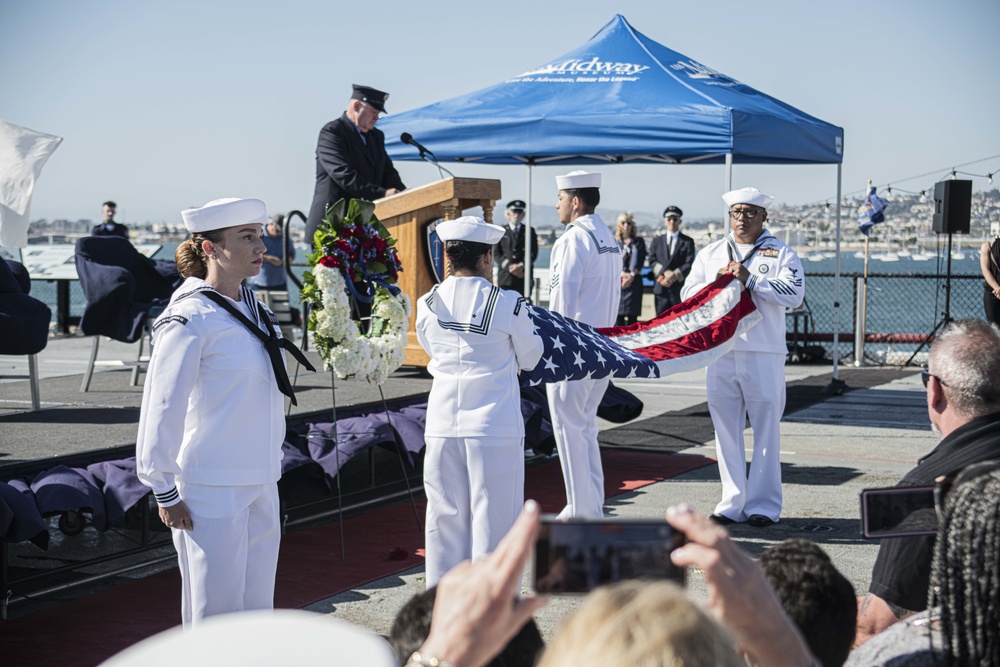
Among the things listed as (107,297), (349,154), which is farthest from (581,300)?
(107,297)

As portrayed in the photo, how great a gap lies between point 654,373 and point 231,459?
352cm

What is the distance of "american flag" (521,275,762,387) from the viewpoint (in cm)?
635

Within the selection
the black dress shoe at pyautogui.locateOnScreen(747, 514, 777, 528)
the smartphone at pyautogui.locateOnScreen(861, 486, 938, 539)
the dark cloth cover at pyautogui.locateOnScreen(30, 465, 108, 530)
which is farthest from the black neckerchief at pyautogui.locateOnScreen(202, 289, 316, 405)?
the black dress shoe at pyautogui.locateOnScreen(747, 514, 777, 528)

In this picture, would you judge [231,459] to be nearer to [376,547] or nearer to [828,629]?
[828,629]

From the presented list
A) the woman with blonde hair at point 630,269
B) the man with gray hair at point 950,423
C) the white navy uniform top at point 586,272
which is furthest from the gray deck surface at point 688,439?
the man with gray hair at point 950,423

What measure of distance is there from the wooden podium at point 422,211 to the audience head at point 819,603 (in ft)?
21.9

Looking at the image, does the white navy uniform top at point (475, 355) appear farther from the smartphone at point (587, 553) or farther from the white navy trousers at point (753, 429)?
the smartphone at point (587, 553)

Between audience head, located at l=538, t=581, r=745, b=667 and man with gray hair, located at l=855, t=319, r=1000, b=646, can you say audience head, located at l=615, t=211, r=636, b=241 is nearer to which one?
man with gray hair, located at l=855, t=319, r=1000, b=646

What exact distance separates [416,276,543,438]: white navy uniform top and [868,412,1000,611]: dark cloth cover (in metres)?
2.24

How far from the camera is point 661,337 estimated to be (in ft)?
24.3

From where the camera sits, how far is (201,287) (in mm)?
4012

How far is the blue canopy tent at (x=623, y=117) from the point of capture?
1039 cm

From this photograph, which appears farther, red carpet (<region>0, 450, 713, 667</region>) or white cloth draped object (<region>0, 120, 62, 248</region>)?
white cloth draped object (<region>0, 120, 62, 248</region>)

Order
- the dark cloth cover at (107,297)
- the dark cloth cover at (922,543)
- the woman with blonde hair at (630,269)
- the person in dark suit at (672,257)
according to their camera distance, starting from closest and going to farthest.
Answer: the dark cloth cover at (922,543) < the dark cloth cover at (107,297) < the woman with blonde hair at (630,269) < the person in dark suit at (672,257)
